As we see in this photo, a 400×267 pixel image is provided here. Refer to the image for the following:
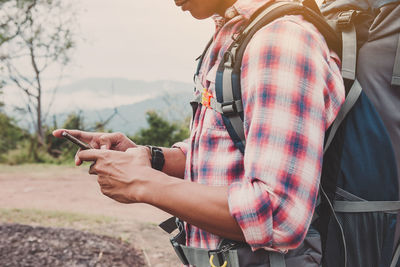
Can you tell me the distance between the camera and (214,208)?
1.06 meters

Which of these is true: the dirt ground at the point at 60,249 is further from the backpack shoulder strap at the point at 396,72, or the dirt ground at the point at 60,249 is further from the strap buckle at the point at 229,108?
the backpack shoulder strap at the point at 396,72

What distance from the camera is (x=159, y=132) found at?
13.8 m

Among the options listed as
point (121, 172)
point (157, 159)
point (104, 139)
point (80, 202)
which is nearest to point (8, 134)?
point (80, 202)

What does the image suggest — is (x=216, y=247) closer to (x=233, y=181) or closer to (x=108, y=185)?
(x=233, y=181)

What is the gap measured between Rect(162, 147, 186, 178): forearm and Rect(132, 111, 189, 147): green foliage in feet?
39.2

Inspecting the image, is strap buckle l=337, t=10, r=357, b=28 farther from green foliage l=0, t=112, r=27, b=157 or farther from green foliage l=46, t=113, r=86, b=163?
green foliage l=0, t=112, r=27, b=157

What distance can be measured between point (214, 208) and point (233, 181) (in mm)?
137

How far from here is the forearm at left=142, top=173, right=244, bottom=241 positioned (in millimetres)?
1056

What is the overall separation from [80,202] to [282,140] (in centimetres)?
752

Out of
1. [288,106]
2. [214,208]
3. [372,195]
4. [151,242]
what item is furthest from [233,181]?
[151,242]

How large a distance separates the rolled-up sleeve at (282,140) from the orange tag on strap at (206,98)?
0.21 metres

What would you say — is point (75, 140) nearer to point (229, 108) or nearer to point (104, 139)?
point (104, 139)

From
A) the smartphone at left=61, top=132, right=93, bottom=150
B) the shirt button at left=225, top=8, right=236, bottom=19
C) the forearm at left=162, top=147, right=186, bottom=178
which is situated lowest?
the forearm at left=162, top=147, right=186, bottom=178

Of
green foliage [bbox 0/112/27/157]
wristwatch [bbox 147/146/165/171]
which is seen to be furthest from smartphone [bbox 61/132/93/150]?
green foliage [bbox 0/112/27/157]
